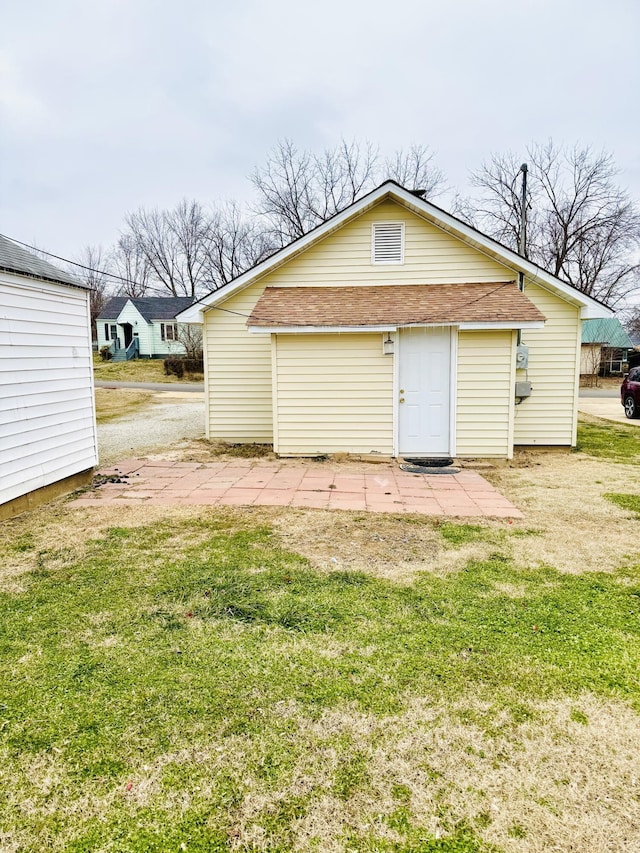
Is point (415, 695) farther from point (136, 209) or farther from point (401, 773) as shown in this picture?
point (136, 209)

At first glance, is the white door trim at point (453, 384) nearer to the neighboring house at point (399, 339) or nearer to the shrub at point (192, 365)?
the neighboring house at point (399, 339)

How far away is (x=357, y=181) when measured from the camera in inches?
1287

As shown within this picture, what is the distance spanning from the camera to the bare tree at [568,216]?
3216cm

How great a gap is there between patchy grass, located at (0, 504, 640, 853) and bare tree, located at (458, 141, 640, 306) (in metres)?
33.9

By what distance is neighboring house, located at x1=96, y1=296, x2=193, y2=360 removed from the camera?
36312mm

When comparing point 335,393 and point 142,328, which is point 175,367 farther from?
point 335,393

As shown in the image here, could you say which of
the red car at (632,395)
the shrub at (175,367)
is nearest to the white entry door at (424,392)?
the red car at (632,395)

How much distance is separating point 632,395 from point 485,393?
28.9 feet

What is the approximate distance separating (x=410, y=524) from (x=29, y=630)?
373 cm

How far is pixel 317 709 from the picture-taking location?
8.52ft

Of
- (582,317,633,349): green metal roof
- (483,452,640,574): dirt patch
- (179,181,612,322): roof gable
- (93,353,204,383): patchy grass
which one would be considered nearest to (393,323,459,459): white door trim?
(483,452,640,574): dirt patch

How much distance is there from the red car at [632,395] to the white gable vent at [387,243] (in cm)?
945

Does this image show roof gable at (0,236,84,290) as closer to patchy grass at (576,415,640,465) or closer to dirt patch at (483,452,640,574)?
dirt patch at (483,452,640,574)

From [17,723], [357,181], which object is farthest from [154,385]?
[17,723]
